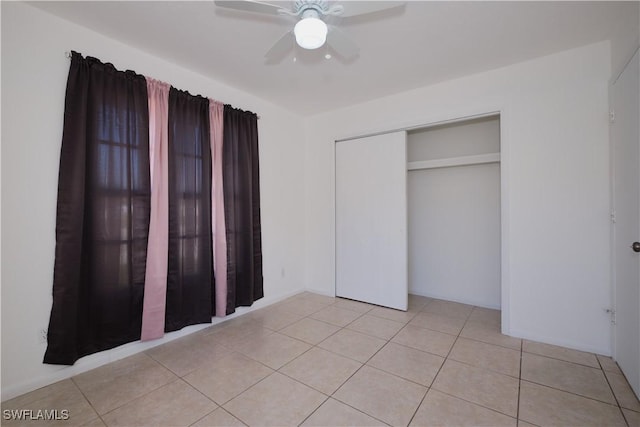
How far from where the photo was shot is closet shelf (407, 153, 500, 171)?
328 cm

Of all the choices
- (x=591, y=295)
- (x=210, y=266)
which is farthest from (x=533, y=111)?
(x=210, y=266)

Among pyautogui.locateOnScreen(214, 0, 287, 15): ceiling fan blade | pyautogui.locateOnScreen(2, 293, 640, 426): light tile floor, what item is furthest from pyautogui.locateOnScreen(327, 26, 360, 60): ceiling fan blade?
pyautogui.locateOnScreen(2, 293, 640, 426): light tile floor

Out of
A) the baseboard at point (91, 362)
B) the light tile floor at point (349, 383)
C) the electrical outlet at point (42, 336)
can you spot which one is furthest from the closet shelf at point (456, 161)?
the electrical outlet at point (42, 336)

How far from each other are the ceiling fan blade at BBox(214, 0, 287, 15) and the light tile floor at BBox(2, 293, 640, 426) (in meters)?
2.42

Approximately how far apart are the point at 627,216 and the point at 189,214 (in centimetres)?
358

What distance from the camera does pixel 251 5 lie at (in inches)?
61.3

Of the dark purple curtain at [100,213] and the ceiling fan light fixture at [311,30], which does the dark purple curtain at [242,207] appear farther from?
the ceiling fan light fixture at [311,30]

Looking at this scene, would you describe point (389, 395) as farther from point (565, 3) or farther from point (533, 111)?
point (565, 3)

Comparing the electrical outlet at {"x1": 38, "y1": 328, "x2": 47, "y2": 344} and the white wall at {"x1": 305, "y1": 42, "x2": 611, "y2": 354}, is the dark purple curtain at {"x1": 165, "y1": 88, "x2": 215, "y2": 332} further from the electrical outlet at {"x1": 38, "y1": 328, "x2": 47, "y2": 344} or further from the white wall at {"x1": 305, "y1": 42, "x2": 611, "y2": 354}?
the white wall at {"x1": 305, "y1": 42, "x2": 611, "y2": 354}

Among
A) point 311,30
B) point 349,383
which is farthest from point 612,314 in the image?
point 311,30

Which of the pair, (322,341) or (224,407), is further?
(322,341)

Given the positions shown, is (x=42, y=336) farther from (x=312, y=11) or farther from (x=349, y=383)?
(x=312, y=11)

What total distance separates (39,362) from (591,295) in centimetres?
436

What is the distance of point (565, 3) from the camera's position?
1.89m
